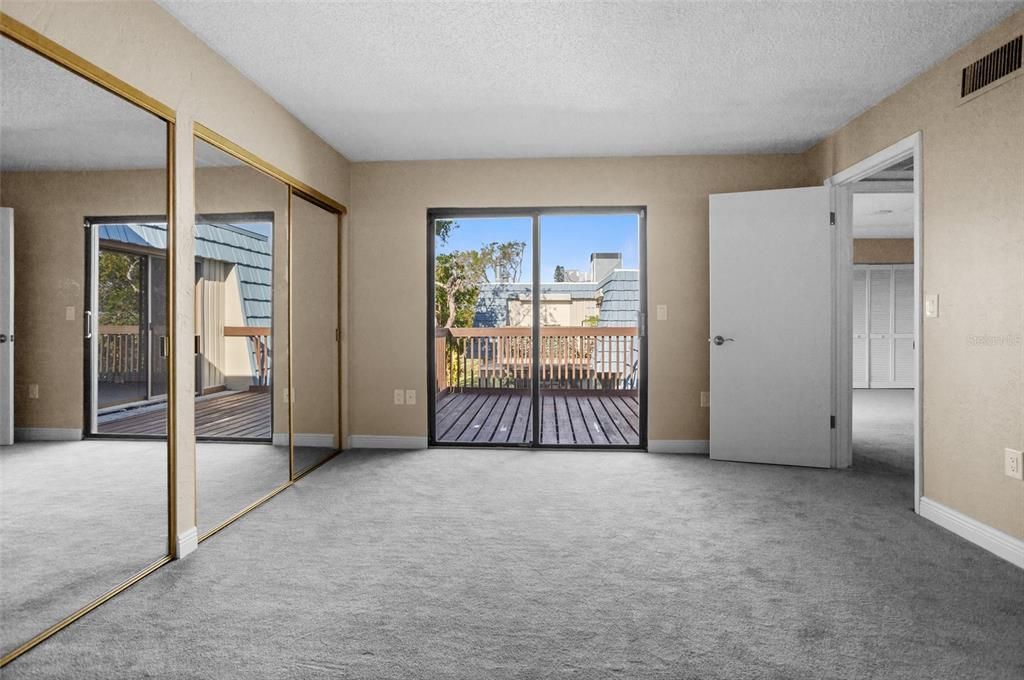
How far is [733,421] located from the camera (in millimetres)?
4090

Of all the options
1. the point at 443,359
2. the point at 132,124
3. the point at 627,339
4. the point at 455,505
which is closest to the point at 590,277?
the point at 627,339

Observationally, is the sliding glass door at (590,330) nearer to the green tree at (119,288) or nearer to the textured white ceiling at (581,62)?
the textured white ceiling at (581,62)

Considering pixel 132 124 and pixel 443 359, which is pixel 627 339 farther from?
pixel 132 124

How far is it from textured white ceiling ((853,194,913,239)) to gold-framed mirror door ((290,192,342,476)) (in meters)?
5.17

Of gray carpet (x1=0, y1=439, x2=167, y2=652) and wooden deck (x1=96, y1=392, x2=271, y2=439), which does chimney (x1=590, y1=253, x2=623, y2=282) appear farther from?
gray carpet (x1=0, y1=439, x2=167, y2=652)

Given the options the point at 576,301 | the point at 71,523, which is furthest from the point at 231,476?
the point at 576,301

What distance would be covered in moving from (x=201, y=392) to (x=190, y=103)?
4.23 feet

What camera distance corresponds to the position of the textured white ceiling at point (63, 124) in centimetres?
164

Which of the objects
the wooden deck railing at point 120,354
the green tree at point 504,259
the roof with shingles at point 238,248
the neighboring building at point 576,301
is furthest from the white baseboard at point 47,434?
the neighboring building at point 576,301

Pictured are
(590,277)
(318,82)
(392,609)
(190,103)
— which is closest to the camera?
(392,609)

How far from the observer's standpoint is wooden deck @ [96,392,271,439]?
87.1 inches

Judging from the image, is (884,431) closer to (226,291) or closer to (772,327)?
(772,327)

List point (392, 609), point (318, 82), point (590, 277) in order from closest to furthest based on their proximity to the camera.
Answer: point (392, 609), point (318, 82), point (590, 277)

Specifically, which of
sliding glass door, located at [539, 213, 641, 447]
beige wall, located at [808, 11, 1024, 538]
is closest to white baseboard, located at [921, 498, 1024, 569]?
beige wall, located at [808, 11, 1024, 538]
